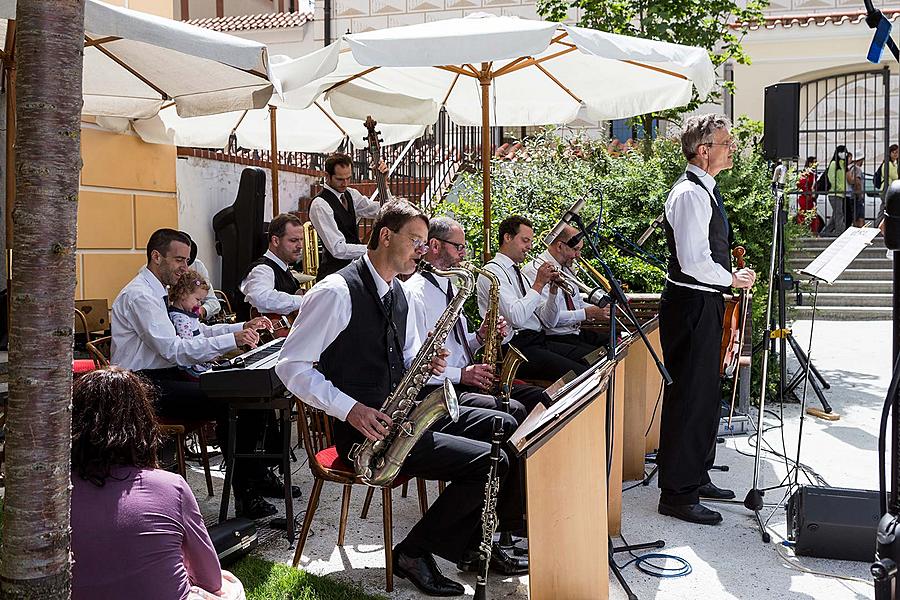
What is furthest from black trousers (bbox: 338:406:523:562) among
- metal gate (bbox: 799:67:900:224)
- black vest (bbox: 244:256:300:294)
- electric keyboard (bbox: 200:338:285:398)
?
metal gate (bbox: 799:67:900:224)

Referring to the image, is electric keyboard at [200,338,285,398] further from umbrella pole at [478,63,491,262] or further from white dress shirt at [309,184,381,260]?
white dress shirt at [309,184,381,260]

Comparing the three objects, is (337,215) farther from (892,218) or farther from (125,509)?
(892,218)

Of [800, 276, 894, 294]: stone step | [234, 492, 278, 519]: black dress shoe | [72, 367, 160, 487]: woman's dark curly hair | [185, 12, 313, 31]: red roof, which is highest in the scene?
[185, 12, 313, 31]: red roof

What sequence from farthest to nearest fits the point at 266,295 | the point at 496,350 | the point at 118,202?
the point at 118,202 < the point at 266,295 < the point at 496,350

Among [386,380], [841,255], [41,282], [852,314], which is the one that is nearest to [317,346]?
[386,380]

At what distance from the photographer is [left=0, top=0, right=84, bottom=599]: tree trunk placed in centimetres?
185

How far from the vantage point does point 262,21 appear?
19.3 m

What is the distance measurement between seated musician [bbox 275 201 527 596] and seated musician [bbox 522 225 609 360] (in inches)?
79.2

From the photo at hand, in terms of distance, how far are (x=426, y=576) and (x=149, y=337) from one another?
2.03 metres

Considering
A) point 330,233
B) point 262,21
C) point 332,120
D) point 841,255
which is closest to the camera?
point 841,255

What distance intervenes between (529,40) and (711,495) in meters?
2.73

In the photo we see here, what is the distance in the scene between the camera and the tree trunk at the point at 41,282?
1.85m

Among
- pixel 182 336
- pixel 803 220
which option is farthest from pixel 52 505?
pixel 803 220

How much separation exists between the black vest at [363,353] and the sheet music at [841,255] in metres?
2.09
